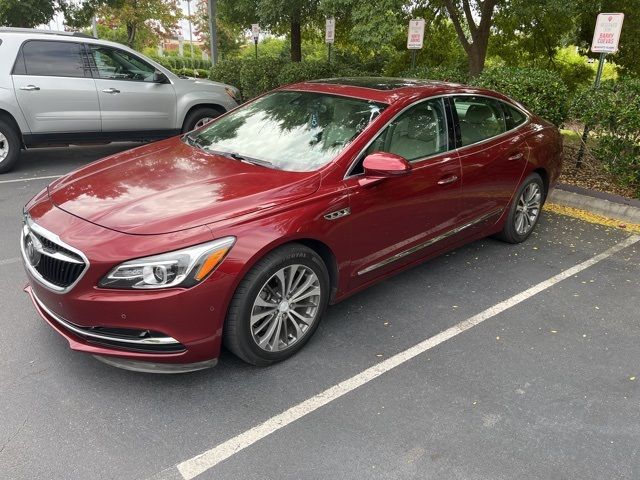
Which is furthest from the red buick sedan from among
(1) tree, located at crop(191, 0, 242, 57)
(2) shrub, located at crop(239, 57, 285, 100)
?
(1) tree, located at crop(191, 0, 242, 57)

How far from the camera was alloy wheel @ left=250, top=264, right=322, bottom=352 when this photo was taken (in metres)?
2.95

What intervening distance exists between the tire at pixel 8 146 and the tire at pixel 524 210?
20.4 feet

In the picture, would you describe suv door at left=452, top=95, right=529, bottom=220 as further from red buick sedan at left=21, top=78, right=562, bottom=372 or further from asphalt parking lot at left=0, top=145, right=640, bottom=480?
asphalt parking lot at left=0, top=145, right=640, bottom=480

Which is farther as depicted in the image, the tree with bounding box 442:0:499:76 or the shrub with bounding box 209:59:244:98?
the shrub with bounding box 209:59:244:98

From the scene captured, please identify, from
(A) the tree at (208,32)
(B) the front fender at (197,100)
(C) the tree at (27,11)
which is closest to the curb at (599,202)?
(B) the front fender at (197,100)

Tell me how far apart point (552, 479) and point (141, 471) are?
6.04 feet

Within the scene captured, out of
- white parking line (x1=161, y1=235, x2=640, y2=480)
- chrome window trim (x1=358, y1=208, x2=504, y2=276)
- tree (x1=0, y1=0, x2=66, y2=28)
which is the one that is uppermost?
tree (x1=0, y1=0, x2=66, y2=28)

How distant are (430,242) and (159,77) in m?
5.70

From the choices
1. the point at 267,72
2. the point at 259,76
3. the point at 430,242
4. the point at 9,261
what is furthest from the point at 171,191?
the point at 259,76

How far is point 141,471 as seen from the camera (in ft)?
7.79

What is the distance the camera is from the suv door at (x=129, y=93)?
24.6 ft

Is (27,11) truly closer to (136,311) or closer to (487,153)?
(487,153)

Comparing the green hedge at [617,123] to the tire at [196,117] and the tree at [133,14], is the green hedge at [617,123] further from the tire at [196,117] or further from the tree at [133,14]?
the tree at [133,14]

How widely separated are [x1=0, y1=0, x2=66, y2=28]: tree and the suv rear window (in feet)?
28.2
